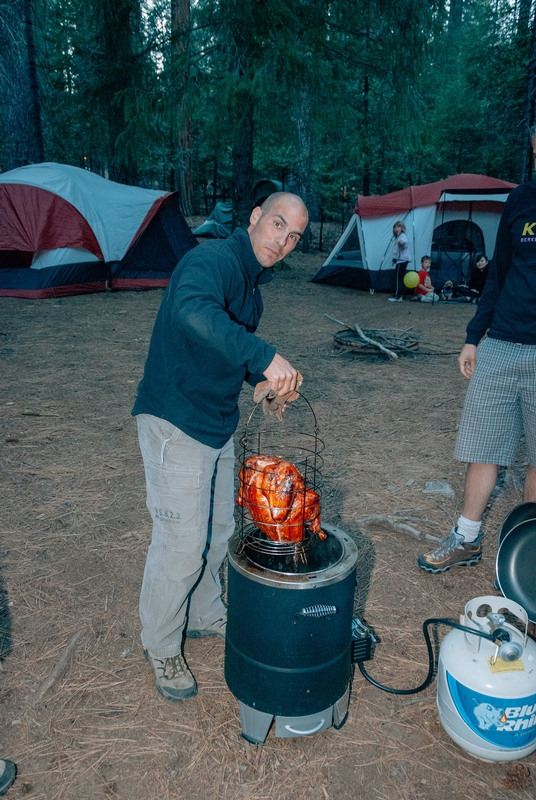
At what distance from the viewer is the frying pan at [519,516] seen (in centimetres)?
301

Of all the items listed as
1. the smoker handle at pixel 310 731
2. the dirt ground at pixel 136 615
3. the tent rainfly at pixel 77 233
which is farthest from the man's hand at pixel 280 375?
the tent rainfly at pixel 77 233

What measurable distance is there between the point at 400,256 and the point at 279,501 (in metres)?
12.7

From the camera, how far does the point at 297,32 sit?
39.4 feet

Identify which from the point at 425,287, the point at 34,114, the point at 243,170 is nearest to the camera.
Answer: the point at 425,287

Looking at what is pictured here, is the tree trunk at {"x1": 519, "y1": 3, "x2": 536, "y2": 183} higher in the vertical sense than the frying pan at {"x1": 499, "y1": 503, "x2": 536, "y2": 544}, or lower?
higher

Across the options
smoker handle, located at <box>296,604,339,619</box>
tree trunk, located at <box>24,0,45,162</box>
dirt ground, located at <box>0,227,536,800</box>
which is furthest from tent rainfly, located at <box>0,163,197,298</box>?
smoker handle, located at <box>296,604,339,619</box>

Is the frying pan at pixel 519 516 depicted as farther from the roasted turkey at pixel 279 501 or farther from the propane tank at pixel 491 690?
the roasted turkey at pixel 279 501

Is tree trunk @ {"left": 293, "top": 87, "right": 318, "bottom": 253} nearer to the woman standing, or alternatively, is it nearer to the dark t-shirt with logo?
the woman standing

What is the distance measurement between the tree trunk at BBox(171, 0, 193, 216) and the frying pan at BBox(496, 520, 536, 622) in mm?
11619

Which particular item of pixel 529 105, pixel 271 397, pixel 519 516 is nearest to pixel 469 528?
pixel 519 516

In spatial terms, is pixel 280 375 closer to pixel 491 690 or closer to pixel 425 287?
pixel 491 690

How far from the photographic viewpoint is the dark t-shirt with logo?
3.02 meters

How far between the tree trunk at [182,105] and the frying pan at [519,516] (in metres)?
11.5

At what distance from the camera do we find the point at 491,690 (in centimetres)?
219
